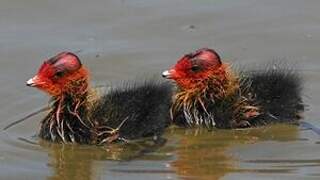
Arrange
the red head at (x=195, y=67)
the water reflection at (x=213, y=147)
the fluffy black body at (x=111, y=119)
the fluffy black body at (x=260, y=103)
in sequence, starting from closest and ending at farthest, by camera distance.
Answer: the water reflection at (x=213, y=147)
the fluffy black body at (x=111, y=119)
the red head at (x=195, y=67)
the fluffy black body at (x=260, y=103)

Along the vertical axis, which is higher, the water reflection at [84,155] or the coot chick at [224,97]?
the coot chick at [224,97]

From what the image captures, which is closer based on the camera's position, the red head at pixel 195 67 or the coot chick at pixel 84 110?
the coot chick at pixel 84 110

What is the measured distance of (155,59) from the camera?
907 centimetres

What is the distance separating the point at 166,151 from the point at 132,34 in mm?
2357

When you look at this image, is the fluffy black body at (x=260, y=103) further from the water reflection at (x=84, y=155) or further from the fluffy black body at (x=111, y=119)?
the water reflection at (x=84, y=155)

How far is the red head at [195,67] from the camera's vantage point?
784cm

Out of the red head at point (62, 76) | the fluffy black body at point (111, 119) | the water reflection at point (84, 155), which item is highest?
the red head at point (62, 76)

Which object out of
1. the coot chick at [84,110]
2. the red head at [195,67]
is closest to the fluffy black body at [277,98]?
the red head at [195,67]

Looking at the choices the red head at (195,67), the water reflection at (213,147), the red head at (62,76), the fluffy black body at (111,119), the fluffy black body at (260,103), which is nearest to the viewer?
the water reflection at (213,147)

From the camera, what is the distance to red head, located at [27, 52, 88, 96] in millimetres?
7402

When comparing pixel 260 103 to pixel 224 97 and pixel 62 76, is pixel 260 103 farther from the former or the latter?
pixel 62 76

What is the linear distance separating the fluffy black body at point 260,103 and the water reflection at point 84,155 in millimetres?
541

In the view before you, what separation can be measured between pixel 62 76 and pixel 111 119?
0.47 meters

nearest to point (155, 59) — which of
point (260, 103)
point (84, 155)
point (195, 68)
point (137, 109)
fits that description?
point (195, 68)
